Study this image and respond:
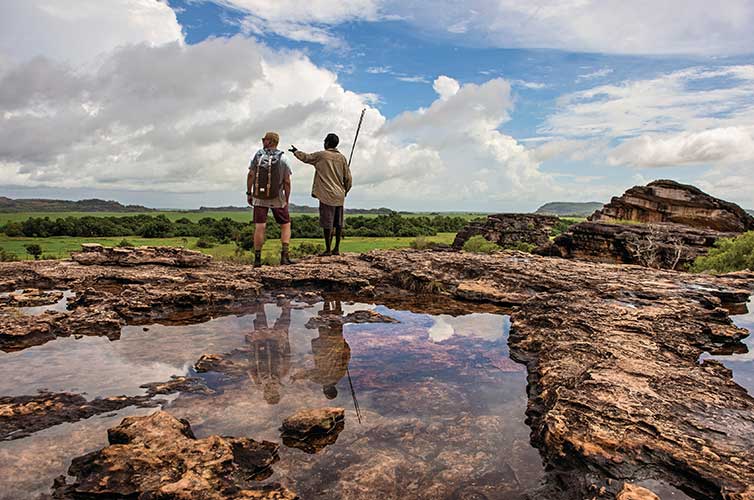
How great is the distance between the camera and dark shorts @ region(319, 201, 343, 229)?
11.2 meters

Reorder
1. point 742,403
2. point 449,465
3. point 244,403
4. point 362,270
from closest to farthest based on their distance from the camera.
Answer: point 449,465, point 742,403, point 244,403, point 362,270

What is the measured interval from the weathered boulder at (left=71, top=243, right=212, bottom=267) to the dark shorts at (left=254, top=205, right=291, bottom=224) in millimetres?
1494

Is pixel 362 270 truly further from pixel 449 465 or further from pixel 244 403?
pixel 449 465

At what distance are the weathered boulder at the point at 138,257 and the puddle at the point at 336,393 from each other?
12.6ft

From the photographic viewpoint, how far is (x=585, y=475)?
2840mm

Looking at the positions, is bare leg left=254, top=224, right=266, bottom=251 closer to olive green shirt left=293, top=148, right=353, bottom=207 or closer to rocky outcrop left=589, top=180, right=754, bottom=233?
olive green shirt left=293, top=148, right=353, bottom=207

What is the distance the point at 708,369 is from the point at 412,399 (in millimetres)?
2688

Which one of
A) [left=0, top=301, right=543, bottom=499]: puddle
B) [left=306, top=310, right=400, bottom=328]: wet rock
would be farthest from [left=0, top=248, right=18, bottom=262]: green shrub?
[left=306, top=310, right=400, bottom=328]: wet rock

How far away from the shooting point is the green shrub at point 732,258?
40.9 ft

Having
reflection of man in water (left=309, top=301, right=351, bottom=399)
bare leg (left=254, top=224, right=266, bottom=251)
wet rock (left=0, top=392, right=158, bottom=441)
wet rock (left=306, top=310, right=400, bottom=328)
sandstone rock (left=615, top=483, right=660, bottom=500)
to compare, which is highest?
bare leg (left=254, top=224, right=266, bottom=251)

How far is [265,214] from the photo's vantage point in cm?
984

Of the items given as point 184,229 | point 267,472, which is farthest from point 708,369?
point 184,229

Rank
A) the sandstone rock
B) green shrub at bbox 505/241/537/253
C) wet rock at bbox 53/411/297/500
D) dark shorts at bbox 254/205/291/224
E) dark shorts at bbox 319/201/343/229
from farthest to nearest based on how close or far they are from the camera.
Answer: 1. green shrub at bbox 505/241/537/253
2. dark shorts at bbox 319/201/343/229
3. dark shorts at bbox 254/205/291/224
4. wet rock at bbox 53/411/297/500
5. the sandstone rock

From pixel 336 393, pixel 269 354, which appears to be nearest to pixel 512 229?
pixel 269 354
